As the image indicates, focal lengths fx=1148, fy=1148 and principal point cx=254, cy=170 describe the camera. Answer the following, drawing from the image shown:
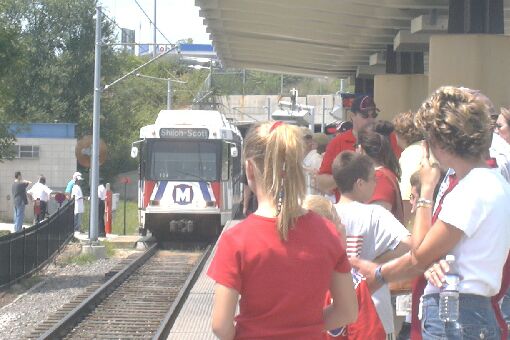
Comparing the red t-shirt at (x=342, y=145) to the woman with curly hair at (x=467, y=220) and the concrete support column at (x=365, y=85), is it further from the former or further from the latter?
the concrete support column at (x=365, y=85)

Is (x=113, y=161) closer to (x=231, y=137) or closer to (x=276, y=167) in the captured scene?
(x=231, y=137)

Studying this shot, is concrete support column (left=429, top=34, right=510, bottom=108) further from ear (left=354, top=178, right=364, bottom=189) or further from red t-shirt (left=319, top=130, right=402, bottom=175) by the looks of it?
ear (left=354, top=178, right=364, bottom=189)

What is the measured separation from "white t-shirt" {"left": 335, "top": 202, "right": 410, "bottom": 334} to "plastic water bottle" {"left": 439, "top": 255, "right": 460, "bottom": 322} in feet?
4.16

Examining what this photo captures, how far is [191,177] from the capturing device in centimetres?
2778

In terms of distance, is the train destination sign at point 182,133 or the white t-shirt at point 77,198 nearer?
the train destination sign at point 182,133

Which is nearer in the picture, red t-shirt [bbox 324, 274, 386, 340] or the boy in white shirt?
red t-shirt [bbox 324, 274, 386, 340]

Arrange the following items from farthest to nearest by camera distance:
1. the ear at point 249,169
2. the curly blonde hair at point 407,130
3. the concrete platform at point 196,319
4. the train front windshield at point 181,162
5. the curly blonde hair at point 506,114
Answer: the train front windshield at point 181,162, the concrete platform at point 196,319, the curly blonde hair at point 407,130, the curly blonde hair at point 506,114, the ear at point 249,169

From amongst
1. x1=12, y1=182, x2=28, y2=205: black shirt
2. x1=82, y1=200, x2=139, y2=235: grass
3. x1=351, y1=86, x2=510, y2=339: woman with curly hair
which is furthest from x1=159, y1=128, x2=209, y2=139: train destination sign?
x1=351, y1=86, x2=510, y2=339: woman with curly hair

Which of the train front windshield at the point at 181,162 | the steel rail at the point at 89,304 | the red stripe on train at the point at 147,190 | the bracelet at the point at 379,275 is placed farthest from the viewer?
the train front windshield at the point at 181,162

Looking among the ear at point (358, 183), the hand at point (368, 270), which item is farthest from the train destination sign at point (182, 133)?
the hand at point (368, 270)

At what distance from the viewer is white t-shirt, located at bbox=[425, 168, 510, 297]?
4637 millimetres

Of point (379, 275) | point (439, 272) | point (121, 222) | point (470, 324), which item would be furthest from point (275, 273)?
point (121, 222)

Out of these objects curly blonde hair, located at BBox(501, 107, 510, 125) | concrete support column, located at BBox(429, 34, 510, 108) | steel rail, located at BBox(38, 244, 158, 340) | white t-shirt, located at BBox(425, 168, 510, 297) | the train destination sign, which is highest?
concrete support column, located at BBox(429, 34, 510, 108)

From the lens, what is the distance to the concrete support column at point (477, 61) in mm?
12703
